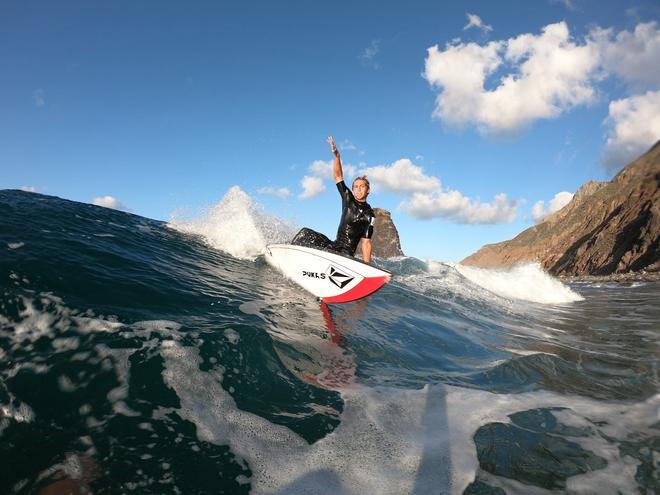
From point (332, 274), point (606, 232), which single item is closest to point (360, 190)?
point (332, 274)

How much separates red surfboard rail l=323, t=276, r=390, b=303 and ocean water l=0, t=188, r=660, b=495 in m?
0.55

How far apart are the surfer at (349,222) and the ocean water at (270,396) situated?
2.15 meters

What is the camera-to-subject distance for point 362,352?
5.69 m

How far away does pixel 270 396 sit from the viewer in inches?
152

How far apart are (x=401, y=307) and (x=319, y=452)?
23.6ft

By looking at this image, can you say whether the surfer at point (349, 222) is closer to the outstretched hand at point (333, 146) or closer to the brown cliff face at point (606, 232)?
the outstretched hand at point (333, 146)

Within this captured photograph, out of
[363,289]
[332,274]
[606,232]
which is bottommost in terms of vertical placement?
[363,289]

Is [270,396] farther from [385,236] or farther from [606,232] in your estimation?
[385,236]

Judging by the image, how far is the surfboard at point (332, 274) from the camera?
25.2 feet

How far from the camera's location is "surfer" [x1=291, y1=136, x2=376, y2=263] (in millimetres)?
9141

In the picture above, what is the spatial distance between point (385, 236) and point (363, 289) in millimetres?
71268

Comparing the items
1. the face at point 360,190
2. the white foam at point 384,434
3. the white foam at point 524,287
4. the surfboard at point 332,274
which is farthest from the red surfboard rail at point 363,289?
the white foam at point 524,287

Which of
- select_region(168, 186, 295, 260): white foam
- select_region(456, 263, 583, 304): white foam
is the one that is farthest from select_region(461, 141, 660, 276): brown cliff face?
select_region(168, 186, 295, 260): white foam

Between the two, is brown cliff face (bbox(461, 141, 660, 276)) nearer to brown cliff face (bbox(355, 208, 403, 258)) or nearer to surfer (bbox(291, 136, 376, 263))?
surfer (bbox(291, 136, 376, 263))
